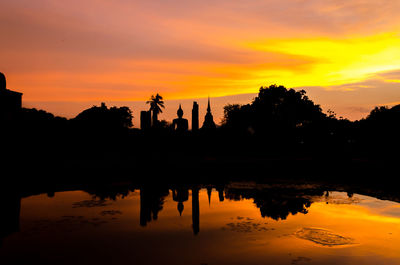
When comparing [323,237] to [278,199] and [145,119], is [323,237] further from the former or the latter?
[145,119]

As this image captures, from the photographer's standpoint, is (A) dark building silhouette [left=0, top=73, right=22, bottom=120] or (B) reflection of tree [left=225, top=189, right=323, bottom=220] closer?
(B) reflection of tree [left=225, top=189, right=323, bottom=220]

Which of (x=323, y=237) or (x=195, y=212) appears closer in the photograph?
(x=323, y=237)

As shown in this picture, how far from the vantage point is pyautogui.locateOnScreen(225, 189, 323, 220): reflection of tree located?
13.5m

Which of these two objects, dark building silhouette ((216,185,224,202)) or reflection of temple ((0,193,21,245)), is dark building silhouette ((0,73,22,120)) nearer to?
reflection of temple ((0,193,21,245))

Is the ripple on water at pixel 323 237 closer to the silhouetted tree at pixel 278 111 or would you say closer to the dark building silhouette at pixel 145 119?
the dark building silhouette at pixel 145 119

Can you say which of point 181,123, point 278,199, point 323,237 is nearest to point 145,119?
point 181,123

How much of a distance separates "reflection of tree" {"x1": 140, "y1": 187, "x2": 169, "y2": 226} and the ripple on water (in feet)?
18.2

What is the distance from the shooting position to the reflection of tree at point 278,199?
13500 millimetres

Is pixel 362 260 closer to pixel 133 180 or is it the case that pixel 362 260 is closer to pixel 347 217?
pixel 347 217

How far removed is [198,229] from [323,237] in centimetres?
411

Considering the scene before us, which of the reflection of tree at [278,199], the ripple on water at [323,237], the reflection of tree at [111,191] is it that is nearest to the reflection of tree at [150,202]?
the reflection of tree at [111,191]

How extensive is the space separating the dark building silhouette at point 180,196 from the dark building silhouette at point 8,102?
18450 mm

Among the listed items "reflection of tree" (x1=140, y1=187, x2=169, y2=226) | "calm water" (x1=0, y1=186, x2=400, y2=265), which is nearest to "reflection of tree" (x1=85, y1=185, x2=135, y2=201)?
"calm water" (x1=0, y1=186, x2=400, y2=265)

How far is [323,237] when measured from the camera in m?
10.1
